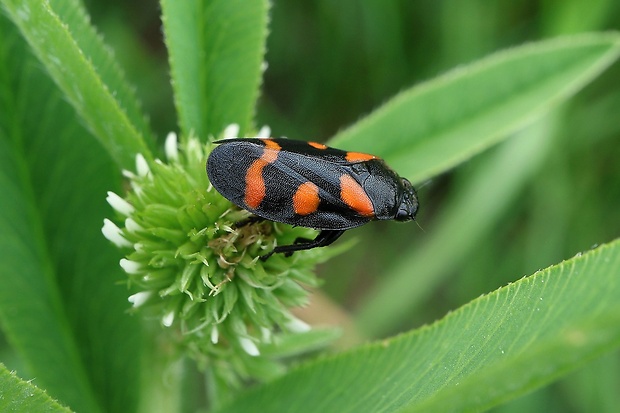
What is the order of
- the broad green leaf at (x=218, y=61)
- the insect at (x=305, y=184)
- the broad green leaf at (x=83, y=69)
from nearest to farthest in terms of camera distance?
the broad green leaf at (x=83, y=69), the insect at (x=305, y=184), the broad green leaf at (x=218, y=61)

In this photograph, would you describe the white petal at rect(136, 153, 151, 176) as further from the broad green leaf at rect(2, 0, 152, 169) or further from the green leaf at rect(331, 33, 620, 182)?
the green leaf at rect(331, 33, 620, 182)

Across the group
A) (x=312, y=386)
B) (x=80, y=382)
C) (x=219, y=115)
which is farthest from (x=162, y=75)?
(x=312, y=386)

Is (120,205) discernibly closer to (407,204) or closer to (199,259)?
(199,259)

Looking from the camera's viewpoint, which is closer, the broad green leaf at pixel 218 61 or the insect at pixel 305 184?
the insect at pixel 305 184

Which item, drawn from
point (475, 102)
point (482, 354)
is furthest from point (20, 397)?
point (475, 102)

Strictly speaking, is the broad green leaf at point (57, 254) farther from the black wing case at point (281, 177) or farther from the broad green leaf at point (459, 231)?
the broad green leaf at point (459, 231)

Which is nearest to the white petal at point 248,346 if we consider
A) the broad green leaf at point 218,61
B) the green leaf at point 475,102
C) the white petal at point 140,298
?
the white petal at point 140,298

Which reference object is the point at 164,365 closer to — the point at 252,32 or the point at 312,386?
the point at 312,386
